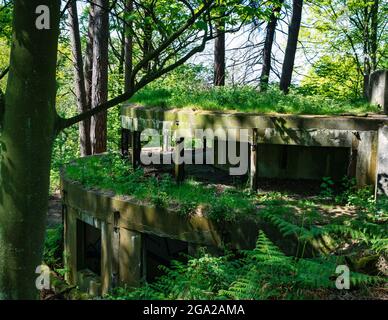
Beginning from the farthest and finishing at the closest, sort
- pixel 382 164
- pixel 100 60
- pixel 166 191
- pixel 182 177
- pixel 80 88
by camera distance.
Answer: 1. pixel 80 88
2. pixel 100 60
3. pixel 182 177
4. pixel 166 191
5. pixel 382 164

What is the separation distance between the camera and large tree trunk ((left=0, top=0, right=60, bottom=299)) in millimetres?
2889

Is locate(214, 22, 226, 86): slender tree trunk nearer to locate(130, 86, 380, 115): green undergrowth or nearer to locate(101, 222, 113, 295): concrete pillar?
locate(130, 86, 380, 115): green undergrowth

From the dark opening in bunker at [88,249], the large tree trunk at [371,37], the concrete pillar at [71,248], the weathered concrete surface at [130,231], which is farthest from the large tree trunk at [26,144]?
the large tree trunk at [371,37]

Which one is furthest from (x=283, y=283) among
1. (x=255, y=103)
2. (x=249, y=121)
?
(x=255, y=103)

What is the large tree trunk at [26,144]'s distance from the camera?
9.48 feet

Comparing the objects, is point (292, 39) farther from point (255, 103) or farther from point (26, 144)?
point (26, 144)

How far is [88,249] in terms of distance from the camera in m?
10.9

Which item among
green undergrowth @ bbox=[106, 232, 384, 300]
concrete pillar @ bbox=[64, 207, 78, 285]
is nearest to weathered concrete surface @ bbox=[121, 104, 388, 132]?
concrete pillar @ bbox=[64, 207, 78, 285]

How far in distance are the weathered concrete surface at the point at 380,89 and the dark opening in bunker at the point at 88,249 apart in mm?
7082

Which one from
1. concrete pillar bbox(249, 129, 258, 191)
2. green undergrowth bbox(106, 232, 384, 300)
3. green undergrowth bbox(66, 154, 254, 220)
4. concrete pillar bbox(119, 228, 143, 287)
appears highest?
concrete pillar bbox(249, 129, 258, 191)

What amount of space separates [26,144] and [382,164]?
22.0ft

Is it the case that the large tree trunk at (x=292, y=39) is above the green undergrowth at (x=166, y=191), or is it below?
above

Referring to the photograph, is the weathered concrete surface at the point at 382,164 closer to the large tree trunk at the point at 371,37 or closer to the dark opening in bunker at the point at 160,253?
the dark opening in bunker at the point at 160,253

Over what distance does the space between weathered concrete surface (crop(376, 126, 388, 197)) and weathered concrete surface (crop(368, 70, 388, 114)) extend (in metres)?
1.49
